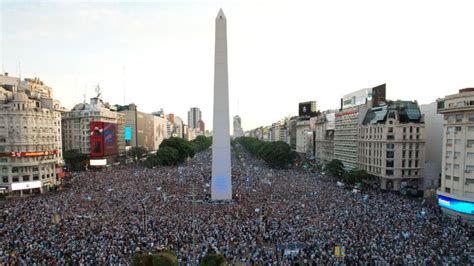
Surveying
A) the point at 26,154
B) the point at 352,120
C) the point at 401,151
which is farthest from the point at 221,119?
the point at 352,120

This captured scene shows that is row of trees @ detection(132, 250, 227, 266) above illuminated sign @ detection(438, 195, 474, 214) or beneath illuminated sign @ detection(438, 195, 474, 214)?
above

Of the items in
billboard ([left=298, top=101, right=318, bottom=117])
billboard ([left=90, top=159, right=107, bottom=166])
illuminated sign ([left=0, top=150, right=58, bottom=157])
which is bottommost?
billboard ([left=90, top=159, right=107, bottom=166])

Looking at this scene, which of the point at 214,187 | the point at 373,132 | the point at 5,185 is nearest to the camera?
the point at 214,187

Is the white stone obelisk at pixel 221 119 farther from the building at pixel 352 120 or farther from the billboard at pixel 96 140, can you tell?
the billboard at pixel 96 140

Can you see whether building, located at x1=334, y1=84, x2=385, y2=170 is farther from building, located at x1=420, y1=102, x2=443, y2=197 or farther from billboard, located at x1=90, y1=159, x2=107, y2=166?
billboard, located at x1=90, y1=159, x2=107, y2=166

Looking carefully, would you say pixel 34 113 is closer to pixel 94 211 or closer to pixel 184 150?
pixel 94 211

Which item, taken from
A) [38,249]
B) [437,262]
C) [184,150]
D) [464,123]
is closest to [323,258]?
[437,262]

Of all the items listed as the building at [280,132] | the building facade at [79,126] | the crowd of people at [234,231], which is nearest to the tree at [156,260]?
the crowd of people at [234,231]

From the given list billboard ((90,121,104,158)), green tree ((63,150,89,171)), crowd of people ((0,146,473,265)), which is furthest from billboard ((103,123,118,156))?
crowd of people ((0,146,473,265))
